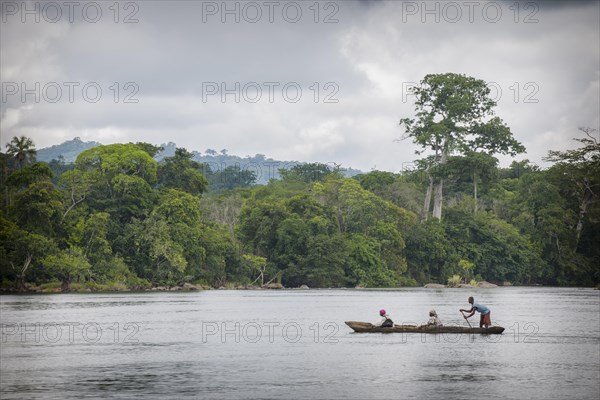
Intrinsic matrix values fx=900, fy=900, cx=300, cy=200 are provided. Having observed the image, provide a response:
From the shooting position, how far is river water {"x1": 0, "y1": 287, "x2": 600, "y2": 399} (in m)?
28.3

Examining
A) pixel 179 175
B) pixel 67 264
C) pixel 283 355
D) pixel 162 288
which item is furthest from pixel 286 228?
pixel 283 355

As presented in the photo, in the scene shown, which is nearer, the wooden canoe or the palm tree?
the wooden canoe

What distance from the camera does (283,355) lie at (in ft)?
121

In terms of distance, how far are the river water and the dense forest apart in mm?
27652

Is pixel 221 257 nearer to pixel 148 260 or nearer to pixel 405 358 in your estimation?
pixel 148 260

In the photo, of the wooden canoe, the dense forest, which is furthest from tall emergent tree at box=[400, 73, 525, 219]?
the wooden canoe

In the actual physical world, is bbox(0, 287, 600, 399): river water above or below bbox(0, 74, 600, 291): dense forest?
below

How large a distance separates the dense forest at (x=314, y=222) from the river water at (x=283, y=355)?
27652mm

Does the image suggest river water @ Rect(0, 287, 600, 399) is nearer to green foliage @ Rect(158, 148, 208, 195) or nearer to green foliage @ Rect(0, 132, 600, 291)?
green foliage @ Rect(0, 132, 600, 291)

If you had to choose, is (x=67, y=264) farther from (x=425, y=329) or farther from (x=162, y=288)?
(x=425, y=329)

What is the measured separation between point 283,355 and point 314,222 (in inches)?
2620

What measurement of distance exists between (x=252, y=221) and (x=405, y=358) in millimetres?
70674

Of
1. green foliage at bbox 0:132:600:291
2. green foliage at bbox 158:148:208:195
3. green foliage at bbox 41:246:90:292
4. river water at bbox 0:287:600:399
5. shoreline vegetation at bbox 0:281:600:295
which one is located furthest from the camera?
green foliage at bbox 158:148:208:195

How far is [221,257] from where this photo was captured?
3883 inches
